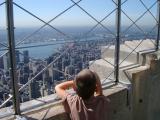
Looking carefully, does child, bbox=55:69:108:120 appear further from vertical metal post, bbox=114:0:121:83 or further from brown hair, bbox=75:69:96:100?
vertical metal post, bbox=114:0:121:83

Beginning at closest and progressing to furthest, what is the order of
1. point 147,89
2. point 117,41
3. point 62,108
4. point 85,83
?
point 85,83 → point 62,108 → point 117,41 → point 147,89

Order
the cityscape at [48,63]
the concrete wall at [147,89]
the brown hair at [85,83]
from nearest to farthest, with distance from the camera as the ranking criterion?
1. the brown hair at [85,83]
2. the cityscape at [48,63]
3. the concrete wall at [147,89]

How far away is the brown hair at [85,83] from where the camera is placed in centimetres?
224

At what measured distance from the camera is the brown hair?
2.24m

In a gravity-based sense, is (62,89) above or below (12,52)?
below

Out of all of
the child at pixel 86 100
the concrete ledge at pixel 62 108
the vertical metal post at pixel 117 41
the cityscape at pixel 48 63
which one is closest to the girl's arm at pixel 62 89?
the child at pixel 86 100

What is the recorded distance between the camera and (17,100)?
8.84ft

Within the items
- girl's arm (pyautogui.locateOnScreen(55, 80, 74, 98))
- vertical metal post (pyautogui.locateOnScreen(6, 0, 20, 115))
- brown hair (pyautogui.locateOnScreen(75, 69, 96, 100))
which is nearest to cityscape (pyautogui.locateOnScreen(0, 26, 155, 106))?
vertical metal post (pyautogui.locateOnScreen(6, 0, 20, 115))

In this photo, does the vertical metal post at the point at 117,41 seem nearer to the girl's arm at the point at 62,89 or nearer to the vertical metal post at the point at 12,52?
the girl's arm at the point at 62,89

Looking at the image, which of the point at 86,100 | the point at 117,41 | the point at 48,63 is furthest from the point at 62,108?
the point at 117,41

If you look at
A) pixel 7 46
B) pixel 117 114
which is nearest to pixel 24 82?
pixel 7 46

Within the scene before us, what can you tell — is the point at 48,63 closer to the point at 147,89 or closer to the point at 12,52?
the point at 12,52

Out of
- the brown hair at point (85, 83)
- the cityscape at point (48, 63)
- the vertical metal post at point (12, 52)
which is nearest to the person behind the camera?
the brown hair at point (85, 83)

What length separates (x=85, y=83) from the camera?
223 cm
